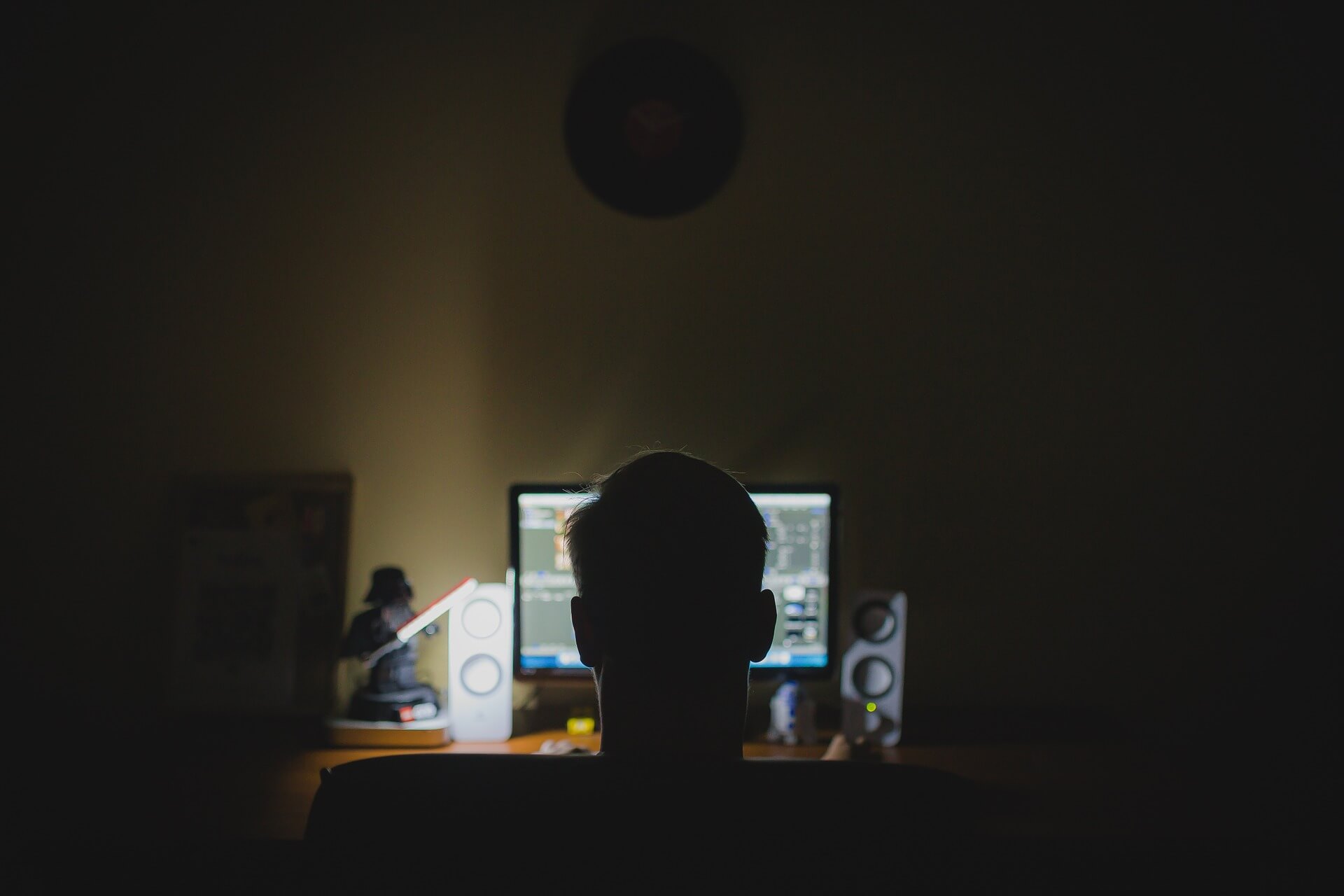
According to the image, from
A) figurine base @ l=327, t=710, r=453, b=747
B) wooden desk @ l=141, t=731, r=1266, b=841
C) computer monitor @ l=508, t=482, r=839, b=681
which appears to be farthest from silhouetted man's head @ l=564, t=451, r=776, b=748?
figurine base @ l=327, t=710, r=453, b=747

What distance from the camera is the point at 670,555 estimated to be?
0.88m

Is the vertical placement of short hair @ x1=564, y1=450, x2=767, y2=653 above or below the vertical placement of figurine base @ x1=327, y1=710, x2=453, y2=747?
above

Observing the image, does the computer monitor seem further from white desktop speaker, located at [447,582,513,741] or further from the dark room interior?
the dark room interior

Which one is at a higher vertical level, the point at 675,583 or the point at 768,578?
the point at 675,583

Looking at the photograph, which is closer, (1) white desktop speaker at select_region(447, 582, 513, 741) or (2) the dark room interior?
(1) white desktop speaker at select_region(447, 582, 513, 741)

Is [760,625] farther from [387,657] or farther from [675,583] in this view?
[387,657]

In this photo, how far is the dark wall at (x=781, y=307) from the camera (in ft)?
5.95

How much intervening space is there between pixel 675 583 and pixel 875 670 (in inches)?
37.3

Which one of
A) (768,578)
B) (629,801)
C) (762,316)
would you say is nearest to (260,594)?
(768,578)

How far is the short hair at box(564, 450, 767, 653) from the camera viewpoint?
868mm

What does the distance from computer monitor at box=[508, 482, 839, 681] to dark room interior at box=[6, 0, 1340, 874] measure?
0.13 meters

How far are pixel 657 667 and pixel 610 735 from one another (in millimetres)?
100

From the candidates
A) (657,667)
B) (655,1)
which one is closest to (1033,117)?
(655,1)

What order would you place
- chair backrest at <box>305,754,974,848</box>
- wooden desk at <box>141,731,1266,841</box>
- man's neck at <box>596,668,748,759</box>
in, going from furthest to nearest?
wooden desk at <box>141,731,1266,841</box> → man's neck at <box>596,668,748,759</box> → chair backrest at <box>305,754,974,848</box>
